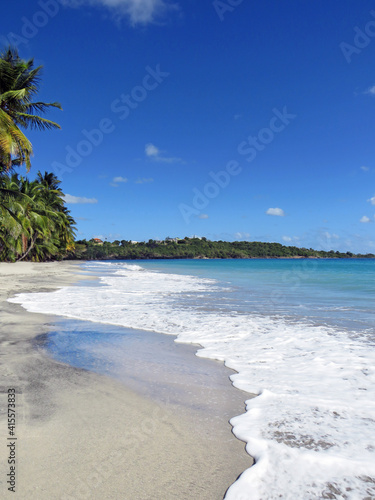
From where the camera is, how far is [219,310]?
9.23 metres

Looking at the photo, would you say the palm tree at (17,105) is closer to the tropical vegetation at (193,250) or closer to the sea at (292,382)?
the sea at (292,382)

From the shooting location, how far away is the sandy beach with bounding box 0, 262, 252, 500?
191 cm

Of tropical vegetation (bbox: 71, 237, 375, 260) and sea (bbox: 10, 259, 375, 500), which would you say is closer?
sea (bbox: 10, 259, 375, 500)

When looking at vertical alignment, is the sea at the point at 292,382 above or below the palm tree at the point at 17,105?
below

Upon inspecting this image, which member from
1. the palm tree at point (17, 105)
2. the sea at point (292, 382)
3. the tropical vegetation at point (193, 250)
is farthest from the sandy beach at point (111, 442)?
the tropical vegetation at point (193, 250)

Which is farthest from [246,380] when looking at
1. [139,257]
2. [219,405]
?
[139,257]

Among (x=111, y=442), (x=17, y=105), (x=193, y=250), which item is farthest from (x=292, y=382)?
(x=193, y=250)

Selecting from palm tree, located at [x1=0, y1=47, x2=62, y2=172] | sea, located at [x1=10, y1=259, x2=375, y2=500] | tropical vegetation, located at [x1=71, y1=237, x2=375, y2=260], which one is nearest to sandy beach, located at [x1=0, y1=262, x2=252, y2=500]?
sea, located at [x1=10, y1=259, x2=375, y2=500]

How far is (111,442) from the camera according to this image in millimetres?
2375

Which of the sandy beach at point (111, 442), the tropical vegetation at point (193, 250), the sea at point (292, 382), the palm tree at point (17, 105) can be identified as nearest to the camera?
the sandy beach at point (111, 442)

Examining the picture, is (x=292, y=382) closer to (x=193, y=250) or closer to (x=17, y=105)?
(x=17, y=105)

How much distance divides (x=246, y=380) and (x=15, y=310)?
22.0 feet

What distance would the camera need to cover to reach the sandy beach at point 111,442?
6.28 feet

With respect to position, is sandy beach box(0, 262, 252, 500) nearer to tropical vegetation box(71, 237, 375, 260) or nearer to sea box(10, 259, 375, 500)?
sea box(10, 259, 375, 500)
